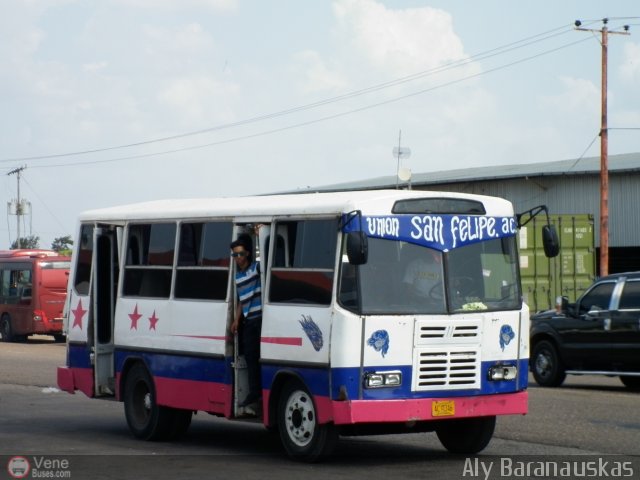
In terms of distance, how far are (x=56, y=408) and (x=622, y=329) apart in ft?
28.1

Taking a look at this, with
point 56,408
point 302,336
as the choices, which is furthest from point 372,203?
point 56,408

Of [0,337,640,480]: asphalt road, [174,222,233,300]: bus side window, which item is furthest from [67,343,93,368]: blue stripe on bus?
[174,222,233,300]: bus side window

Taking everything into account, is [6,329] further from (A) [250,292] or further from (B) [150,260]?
(A) [250,292]

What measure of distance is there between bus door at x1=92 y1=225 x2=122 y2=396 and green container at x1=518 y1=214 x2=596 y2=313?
19341 mm

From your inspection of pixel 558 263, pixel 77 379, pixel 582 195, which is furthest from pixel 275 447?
pixel 582 195

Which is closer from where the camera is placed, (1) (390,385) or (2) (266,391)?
(1) (390,385)

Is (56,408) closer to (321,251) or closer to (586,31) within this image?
(321,251)

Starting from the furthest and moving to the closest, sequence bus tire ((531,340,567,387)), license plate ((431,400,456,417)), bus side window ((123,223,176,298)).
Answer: bus tire ((531,340,567,387)) → bus side window ((123,223,176,298)) → license plate ((431,400,456,417))

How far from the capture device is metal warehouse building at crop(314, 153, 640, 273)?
46312 mm

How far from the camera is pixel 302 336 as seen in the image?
36.7 feet

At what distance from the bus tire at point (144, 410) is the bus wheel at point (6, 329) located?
27032 mm

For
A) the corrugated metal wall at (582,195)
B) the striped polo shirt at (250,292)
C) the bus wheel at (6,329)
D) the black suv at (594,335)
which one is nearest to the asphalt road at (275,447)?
the black suv at (594,335)

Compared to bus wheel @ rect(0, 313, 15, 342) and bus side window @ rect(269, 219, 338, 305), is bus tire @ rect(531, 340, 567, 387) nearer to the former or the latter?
bus side window @ rect(269, 219, 338, 305)

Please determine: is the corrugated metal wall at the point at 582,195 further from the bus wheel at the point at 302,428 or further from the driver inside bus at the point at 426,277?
the bus wheel at the point at 302,428
